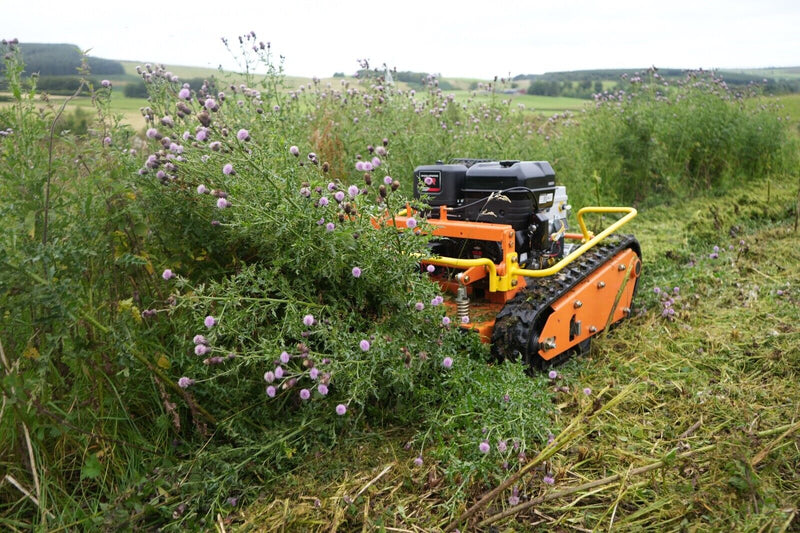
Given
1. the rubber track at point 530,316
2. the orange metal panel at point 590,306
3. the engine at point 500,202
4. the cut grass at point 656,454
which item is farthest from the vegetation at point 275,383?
the engine at point 500,202

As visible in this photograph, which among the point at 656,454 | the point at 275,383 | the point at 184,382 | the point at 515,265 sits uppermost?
the point at 515,265

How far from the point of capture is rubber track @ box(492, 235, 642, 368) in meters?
3.54

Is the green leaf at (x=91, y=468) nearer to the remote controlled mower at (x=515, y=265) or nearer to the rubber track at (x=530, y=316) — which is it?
the remote controlled mower at (x=515, y=265)

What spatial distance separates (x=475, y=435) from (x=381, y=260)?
3.06 ft

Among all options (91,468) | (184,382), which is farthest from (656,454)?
(91,468)

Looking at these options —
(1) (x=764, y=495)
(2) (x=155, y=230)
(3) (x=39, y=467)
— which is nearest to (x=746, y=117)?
(1) (x=764, y=495)

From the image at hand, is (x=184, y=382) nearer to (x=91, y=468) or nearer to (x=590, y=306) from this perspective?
(x=91, y=468)

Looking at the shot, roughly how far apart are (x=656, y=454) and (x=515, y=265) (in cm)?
134

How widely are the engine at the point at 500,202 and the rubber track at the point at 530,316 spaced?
0.24 meters

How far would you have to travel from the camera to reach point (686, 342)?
4305 mm

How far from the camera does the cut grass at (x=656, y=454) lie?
2572 mm

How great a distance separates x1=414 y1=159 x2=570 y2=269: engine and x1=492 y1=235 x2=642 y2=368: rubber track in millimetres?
245

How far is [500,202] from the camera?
417 centimetres

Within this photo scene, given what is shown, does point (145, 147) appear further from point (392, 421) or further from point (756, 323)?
point (756, 323)
